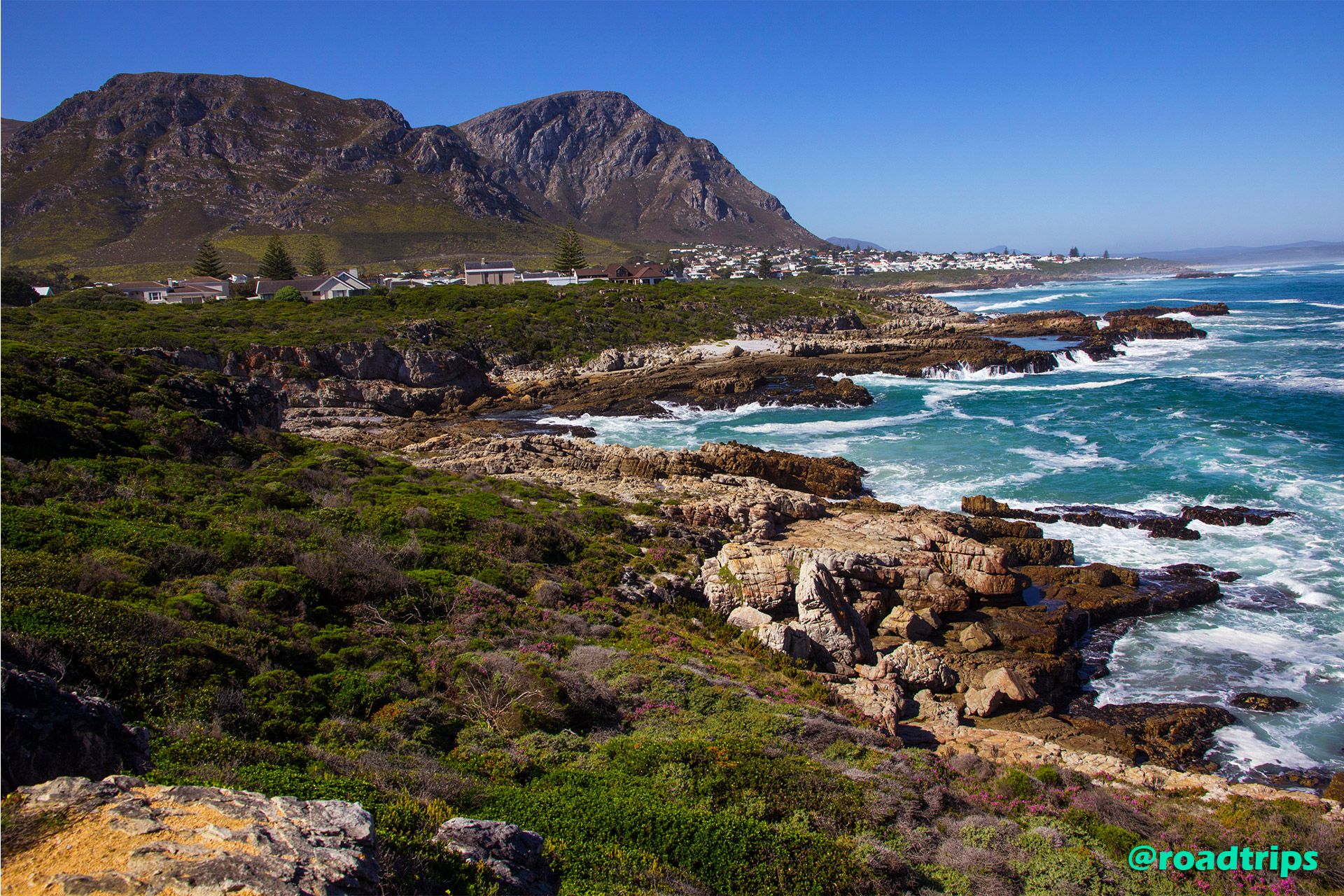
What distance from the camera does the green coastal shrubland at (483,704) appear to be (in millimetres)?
6477

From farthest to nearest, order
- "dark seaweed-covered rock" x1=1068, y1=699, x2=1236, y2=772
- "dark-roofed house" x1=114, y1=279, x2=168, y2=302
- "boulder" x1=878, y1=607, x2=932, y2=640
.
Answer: "dark-roofed house" x1=114, y1=279, x2=168, y2=302 < "boulder" x1=878, y1=607, x2=932, y2=640 < "dark seaweed-covered rock" x1=1068, y1=699, x2=1236, y2=772

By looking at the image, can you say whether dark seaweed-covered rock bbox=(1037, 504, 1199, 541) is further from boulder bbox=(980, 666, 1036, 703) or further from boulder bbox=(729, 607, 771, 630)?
boulder bbox=(729, 607, 771, 630)

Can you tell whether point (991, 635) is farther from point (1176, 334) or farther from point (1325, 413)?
point (1176, 334)

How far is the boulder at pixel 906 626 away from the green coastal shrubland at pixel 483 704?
319 centimetres

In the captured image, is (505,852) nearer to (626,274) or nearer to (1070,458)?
(1070,458)

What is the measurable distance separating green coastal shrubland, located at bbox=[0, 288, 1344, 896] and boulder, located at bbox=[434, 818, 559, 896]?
18cm

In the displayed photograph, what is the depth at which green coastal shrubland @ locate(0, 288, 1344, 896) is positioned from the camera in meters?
6.48

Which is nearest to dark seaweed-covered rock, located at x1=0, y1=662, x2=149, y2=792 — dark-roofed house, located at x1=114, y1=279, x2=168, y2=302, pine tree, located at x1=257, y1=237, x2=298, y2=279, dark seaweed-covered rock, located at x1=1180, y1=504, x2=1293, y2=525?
dark seaweed-covered rock, located at x1=1180, y1=504, x2=1293, y2=525

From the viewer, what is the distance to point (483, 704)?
8.97 metres

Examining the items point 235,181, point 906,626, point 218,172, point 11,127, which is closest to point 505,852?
point 906,626

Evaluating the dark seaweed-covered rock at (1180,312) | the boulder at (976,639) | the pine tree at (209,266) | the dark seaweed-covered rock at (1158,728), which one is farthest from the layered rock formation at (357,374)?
the dark seaweed-covered rock at (1180,312)

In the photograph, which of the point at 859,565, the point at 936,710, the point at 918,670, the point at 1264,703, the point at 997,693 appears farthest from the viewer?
the point at 859,565

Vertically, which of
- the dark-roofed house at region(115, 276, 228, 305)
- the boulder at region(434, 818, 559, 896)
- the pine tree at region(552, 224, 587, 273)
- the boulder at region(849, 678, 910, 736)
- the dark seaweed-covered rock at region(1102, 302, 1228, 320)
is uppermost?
the pine tree at region(552, 224, 587, 273)

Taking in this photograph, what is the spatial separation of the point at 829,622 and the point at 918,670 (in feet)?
5.97
